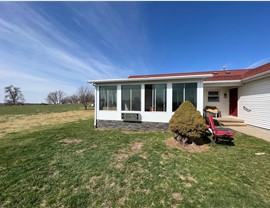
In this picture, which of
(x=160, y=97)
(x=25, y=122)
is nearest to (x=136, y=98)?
(x=160, y=97)

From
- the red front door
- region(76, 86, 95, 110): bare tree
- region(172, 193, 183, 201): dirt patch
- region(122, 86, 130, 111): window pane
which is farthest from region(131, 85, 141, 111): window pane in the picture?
region(76, 86, 95, 110): bare tree

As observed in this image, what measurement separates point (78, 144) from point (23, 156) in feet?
6.11

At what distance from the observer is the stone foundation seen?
765cm

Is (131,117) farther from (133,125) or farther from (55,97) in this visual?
(55,97)

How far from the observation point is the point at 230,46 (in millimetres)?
11266

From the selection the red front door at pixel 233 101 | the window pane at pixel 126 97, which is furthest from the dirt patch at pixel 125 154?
the red front door at pixel 233 101

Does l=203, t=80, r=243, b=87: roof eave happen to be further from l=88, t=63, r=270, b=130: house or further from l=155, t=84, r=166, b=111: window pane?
l=155, t=84, r=166, b=111: window pane

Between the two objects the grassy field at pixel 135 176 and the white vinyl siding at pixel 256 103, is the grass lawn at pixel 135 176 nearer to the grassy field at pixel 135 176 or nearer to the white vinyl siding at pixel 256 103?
the grassy field at pixel 135 176

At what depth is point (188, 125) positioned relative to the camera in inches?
197

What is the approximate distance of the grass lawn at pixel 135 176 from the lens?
254 centimetres

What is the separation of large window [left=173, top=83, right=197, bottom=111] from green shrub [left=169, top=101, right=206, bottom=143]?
184 cm

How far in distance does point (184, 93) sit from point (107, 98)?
485 cm

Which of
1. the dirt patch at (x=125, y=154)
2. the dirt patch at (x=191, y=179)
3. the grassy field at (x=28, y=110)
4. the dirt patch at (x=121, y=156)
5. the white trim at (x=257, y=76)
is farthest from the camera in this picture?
the grassy field at (x=28, y=110)

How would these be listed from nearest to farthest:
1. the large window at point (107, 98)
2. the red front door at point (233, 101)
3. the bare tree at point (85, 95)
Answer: the large window at point (107, 98)
the red front door at point (233, 101)
the bare tree at point (85, 95)
